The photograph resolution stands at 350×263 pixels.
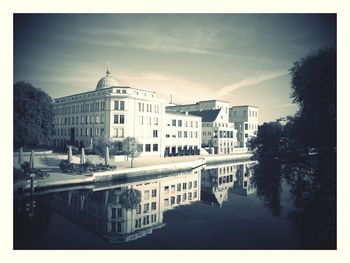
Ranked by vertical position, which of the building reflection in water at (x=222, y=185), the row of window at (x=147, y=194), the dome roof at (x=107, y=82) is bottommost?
the building reflection in water at (x=222, y=185)

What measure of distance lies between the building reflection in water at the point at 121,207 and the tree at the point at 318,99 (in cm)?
913

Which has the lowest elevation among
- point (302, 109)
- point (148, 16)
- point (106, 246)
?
point (106, 246)

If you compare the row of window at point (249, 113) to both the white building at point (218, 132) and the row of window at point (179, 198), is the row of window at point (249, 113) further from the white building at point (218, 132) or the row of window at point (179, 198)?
the row of window at point (179, 198)

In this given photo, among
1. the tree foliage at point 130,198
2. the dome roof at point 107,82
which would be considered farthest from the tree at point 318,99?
the dome roof at point 107,82

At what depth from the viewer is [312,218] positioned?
1375cm

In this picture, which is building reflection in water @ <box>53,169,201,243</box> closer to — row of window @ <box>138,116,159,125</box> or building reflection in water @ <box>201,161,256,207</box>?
building reflection in water @ <box>201,161,256,207</box>

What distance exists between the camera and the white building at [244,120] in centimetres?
6272

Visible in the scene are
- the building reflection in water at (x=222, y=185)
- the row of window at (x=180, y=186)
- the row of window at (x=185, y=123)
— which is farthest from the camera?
the row of window at (x=185, y=123)

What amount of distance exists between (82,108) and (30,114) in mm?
16096

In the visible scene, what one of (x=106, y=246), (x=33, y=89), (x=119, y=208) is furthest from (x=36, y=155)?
(x=106, y=246)

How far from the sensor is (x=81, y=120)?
3950 centimetres

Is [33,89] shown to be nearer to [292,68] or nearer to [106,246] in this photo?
[106,246]

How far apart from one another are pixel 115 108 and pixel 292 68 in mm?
22947

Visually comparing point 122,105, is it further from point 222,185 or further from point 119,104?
point 222,185
